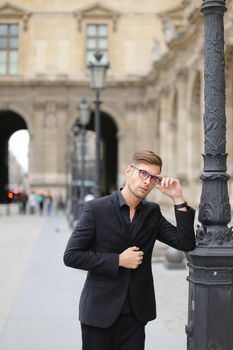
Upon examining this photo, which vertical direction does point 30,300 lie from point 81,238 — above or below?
below

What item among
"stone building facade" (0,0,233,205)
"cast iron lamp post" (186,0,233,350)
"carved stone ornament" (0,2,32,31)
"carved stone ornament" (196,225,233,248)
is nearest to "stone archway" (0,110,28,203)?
"stone building facade" (0,0,233,205)

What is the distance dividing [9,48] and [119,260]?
39475 millimetres

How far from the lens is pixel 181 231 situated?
3.77m

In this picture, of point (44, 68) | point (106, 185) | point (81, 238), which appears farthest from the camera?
point (106, 185)

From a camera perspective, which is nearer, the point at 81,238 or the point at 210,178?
the point at 81,238

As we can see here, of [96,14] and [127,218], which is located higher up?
[96,14]

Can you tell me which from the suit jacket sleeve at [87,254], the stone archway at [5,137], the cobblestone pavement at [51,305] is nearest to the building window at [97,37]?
the stone archway at [5,137]

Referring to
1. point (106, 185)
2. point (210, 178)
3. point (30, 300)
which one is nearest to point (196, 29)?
point (30, 300)

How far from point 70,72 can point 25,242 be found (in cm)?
2471

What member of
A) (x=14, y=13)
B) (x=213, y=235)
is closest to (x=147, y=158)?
(x=213, y=235)

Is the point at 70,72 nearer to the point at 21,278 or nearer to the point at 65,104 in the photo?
the point at 65,104

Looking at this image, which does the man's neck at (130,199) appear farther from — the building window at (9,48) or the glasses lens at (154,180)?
the building window at (9,48)

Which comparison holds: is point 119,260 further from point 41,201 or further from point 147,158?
point 41,201

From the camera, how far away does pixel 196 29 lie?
85.4 ft
